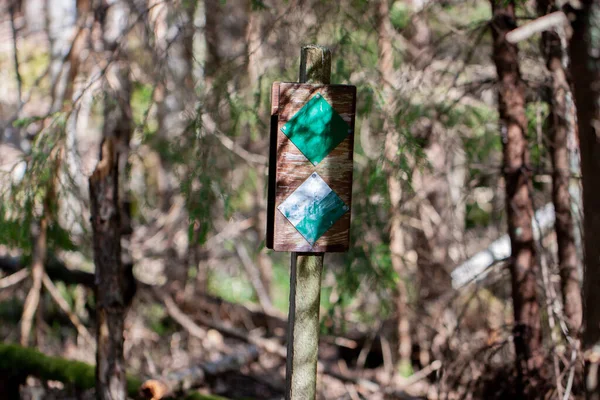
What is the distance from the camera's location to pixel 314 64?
9.79ft

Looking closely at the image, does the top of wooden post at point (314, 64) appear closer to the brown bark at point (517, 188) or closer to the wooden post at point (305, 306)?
the wooden post at point (305, 306)

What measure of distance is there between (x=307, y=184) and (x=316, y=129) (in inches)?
10.1

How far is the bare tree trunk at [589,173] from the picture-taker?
9.51 feet

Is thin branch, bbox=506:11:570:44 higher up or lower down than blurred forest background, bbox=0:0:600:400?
higher up

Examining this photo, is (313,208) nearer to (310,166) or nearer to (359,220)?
(310,166)

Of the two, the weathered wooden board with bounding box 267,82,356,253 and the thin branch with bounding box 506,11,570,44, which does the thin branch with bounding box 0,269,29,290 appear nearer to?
the weathered wooden board with bounding box 267,82,356,253

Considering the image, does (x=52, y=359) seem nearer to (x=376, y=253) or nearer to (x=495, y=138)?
(x=376, y=253)

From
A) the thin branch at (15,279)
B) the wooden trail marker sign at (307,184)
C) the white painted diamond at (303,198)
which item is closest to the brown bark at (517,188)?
the wooden trail marker sign at (307,184)

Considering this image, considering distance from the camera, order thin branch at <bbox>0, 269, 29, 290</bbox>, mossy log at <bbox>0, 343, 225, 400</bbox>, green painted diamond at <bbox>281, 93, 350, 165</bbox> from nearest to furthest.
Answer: green painted diamond at <bbox>281, 93, 350, 165</bbox>
mossy log at <bbox>0, 343, 225, 400</bbox>
thin branch at <bbox>0, 269, 29, 290</bbox>

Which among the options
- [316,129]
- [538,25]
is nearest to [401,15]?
[538,25]

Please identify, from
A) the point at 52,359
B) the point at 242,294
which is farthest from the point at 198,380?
the point at 242,294

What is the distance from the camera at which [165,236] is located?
9406 millimetres

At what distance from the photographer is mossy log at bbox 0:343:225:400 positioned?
17.0ft

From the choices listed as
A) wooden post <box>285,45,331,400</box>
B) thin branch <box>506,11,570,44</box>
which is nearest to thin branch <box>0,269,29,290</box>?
wooden post <box>285,45,331,400</box>
